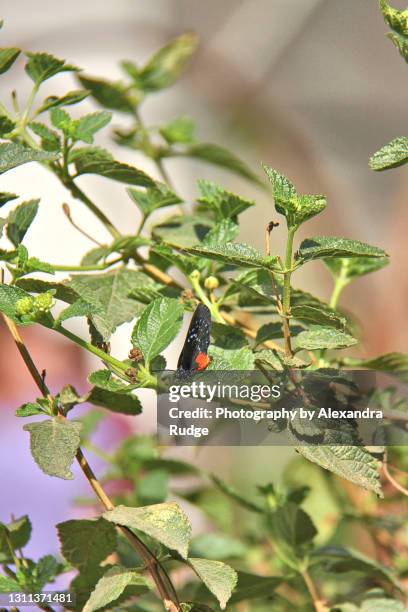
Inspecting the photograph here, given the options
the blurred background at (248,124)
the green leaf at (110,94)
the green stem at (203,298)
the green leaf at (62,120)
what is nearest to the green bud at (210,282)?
the green stem at (203,298)

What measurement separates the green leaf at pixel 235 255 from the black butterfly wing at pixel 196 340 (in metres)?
0.03

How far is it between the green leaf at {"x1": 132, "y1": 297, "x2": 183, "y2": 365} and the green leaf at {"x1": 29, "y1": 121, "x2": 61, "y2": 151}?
0.36 feet

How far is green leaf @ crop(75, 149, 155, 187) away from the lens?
384mm

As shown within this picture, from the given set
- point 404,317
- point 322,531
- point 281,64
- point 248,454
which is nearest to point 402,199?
point 404,317

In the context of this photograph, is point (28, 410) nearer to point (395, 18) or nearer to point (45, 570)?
point (45, 570)

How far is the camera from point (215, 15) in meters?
2.26

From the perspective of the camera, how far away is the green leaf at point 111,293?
34 cm

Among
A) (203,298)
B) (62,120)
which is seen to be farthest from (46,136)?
(203,298)

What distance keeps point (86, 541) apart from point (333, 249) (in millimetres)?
181

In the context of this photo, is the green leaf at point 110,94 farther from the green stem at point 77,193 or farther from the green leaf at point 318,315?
the green leaf at point 318,315

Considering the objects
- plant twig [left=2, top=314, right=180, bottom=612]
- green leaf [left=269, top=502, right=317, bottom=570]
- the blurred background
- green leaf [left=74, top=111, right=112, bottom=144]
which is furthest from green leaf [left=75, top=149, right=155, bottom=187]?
the blurred background

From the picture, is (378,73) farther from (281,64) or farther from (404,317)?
(404,317)

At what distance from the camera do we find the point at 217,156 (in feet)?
1.83

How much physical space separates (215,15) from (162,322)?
6.90 ft
